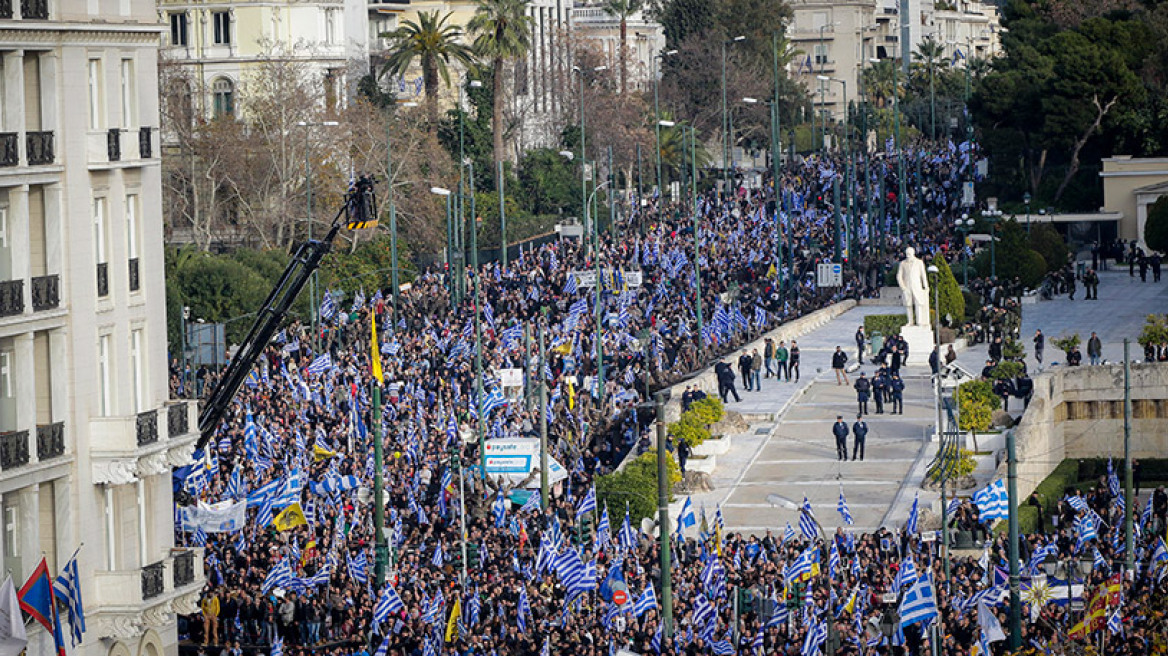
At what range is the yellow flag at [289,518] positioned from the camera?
4578cm

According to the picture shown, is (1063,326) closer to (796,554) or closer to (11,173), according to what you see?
(796,554)

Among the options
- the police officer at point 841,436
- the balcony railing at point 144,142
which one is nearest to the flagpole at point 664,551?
the balcony railing at point 144,142

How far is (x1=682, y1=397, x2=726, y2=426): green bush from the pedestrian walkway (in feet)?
3.02

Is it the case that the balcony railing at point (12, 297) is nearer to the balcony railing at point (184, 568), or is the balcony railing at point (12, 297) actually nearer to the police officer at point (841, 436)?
the balcony railing at point (184, 568)

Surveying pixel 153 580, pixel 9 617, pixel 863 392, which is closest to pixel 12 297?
pixel 9 617

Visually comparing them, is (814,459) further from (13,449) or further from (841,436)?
(13,449)

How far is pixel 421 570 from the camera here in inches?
1762

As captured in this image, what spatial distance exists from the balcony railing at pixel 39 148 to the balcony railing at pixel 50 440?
10.8 ft

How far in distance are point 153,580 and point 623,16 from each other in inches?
3807

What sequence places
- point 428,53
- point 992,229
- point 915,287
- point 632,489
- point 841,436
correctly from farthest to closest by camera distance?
1. point 428,53
2. point 992,229
3. point 915,287
4. point 841,436
5. point 632,489

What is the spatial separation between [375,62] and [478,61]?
8.78 meters

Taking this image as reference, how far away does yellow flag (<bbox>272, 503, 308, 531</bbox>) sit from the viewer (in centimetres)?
4578

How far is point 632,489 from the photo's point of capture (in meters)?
53.1

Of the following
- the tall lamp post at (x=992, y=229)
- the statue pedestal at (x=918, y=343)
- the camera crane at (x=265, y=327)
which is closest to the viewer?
the camera crane at (x=265, y=327)
